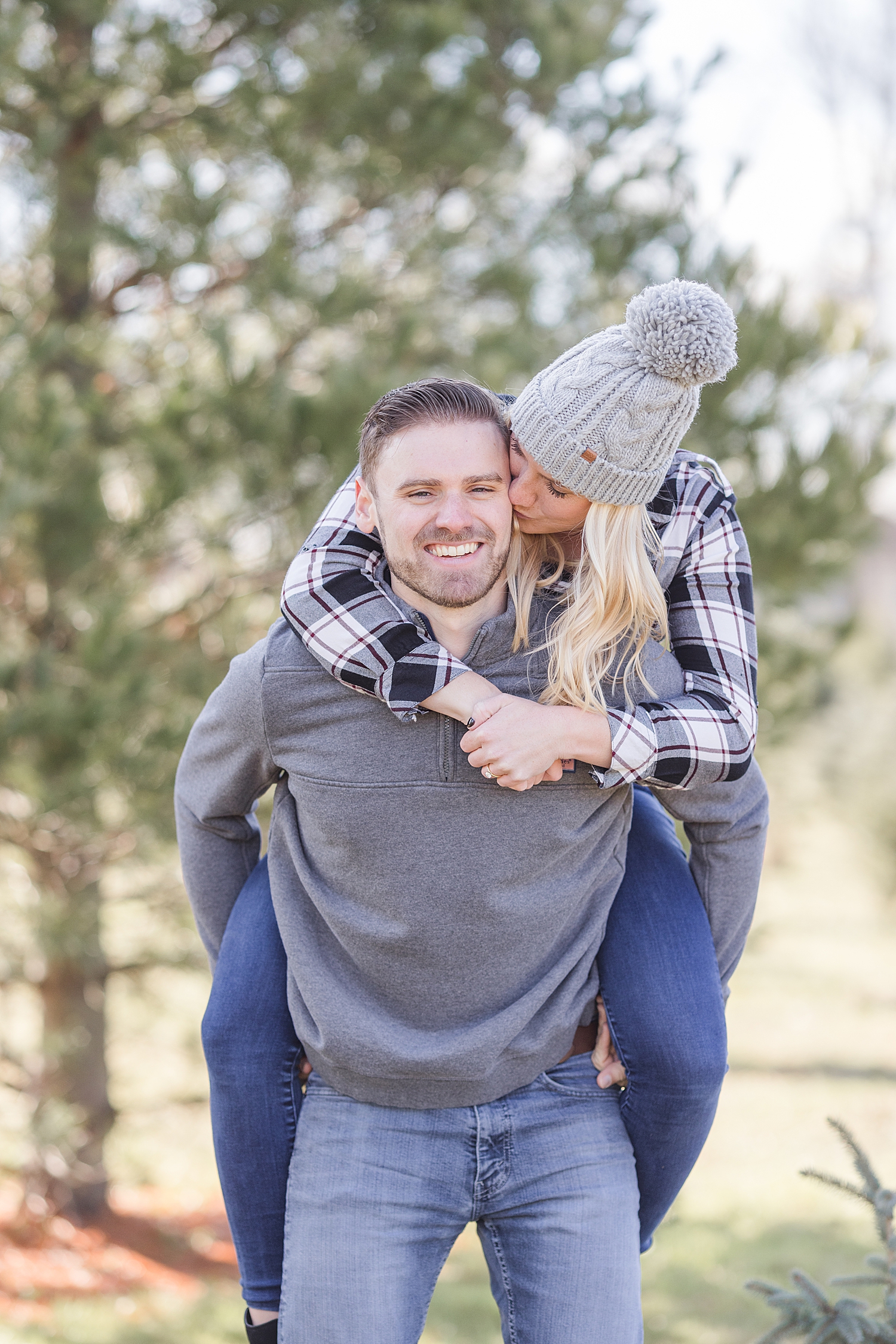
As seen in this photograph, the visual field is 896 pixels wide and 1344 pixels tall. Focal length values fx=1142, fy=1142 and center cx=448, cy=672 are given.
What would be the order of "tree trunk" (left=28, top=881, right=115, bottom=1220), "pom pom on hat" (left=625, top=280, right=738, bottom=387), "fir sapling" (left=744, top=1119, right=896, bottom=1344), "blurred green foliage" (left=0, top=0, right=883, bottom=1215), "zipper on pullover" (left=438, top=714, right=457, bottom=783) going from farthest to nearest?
"tree trunk" (left=28, top=881, right=115, bottom=1220)
"blurred green foliage" (left=0, top=0, right=883, bottom=1215)
"fir sapling" (left=744, top=1119, right=896, bottom=1344)
"zipper on pullover" (left=438, top=714, right=457, bottom=783)
"pom pom on hat" (left=625, top=280, right=738, bottom=387)

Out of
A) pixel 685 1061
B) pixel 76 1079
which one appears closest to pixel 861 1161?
pixel 685 1061

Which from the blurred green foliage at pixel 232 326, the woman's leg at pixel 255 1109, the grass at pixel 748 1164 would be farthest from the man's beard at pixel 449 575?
the grass at pixel 748 1164

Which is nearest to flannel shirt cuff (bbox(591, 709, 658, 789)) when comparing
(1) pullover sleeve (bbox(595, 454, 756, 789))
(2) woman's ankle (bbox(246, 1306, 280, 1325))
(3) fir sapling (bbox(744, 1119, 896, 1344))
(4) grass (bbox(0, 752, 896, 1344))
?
(1) pullover sleeve (bbox(595, 454, 756, 789))

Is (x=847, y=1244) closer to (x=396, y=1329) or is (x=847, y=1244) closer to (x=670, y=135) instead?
(x=396, y=1329)

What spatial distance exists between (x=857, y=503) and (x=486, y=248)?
1.90 metres

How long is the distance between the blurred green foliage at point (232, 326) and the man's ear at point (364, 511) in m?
2.07

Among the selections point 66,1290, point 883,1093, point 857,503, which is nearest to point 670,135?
point 857,503

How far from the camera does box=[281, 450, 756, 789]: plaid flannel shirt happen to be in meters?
1.49

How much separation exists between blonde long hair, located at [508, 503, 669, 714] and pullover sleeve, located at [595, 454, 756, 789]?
0.05m

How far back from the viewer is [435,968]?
153 cm

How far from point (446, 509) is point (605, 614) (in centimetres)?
25

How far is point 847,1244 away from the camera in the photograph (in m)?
5.02

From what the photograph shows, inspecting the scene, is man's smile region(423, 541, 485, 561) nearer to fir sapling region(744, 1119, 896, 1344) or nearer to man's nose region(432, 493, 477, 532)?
man's nose region(432, 493, 477, 532)

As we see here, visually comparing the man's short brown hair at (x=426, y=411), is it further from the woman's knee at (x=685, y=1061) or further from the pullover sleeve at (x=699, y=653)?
the woman's knee at (x=685, y=1061)
